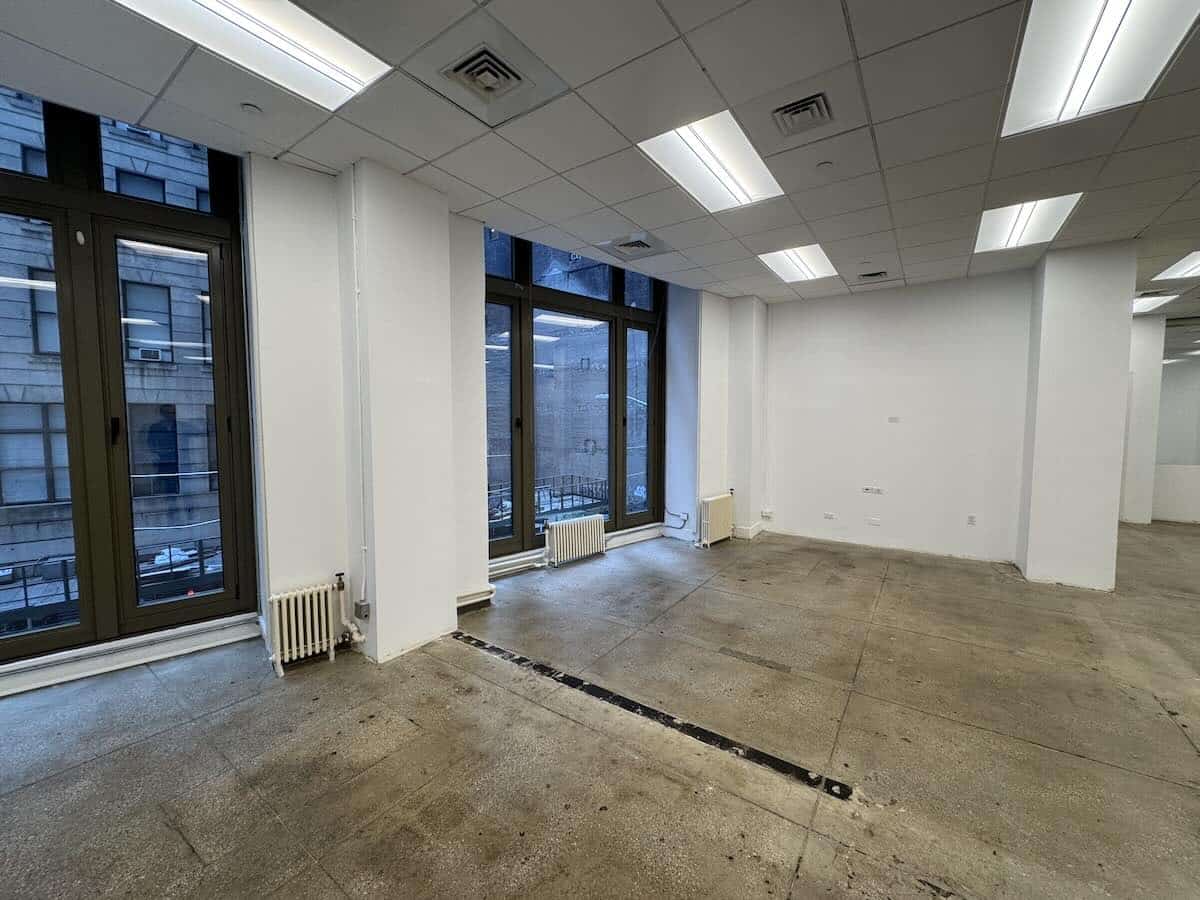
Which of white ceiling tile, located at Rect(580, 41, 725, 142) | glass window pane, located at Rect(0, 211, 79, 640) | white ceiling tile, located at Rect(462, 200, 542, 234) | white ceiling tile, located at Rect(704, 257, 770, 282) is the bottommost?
glass window pane, located at Rect(0, 211, 79, 640)

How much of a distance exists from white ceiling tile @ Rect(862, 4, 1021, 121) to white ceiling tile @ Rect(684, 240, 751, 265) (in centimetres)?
194

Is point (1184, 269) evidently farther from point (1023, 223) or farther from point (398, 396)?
point (398, 396)

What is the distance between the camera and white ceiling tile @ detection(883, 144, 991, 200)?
279cm

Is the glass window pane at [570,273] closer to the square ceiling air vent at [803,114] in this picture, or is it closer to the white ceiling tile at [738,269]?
the white ceiling tile at [738,269]

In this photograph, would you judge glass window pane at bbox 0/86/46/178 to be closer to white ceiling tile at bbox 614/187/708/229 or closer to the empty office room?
the empty office room

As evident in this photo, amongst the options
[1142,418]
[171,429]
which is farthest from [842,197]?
[1142,418]

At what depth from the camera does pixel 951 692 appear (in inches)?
109

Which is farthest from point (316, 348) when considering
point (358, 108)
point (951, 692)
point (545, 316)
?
point (951, 692)

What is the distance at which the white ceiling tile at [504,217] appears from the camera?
3.57 m

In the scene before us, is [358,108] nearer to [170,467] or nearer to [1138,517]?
[170,467]

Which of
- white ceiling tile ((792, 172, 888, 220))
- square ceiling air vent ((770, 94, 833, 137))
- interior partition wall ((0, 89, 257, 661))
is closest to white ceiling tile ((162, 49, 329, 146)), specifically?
interior partition wall ((0, 89, 257, 661))

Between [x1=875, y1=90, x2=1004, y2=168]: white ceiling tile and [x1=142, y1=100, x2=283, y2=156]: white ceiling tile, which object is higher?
[x1=142, y1=100, x2=283, y2=156]: white ceiling tile

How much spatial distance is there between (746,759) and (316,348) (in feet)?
11.3

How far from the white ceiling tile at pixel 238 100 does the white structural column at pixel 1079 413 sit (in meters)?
6.10
